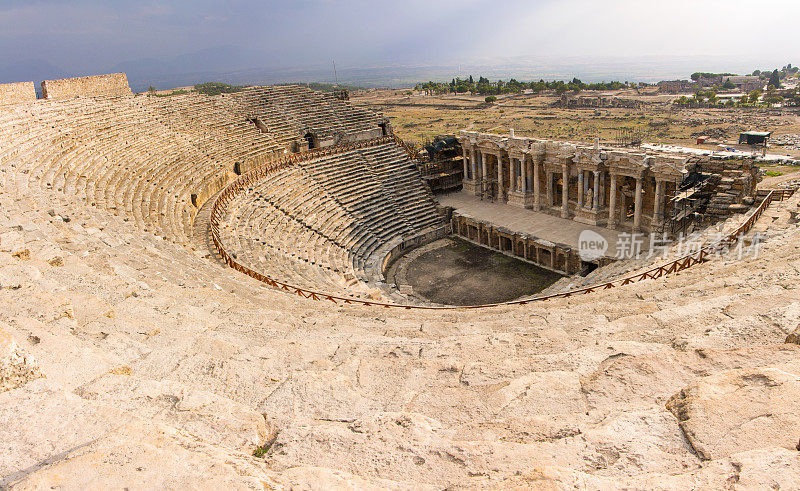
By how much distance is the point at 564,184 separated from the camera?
1067 inches

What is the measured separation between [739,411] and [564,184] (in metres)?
24.0

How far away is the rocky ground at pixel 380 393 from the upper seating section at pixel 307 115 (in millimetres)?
24479

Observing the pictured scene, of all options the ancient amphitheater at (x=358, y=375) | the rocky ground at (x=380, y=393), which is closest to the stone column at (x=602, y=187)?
the ancient amphitheater at (x=358, y=375)

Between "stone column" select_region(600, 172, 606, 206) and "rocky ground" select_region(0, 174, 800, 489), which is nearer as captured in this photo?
"rocky ground" select_region(0, 174, 800, 489)

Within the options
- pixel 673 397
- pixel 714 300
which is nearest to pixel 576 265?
pixel 714 300

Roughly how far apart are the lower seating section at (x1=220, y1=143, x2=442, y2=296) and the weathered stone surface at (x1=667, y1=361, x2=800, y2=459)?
496 inches

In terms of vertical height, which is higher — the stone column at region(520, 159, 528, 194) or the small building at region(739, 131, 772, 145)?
the stone column at region(520, 159, 528, 194)

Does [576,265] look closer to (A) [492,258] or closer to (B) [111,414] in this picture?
(A) [492,258]

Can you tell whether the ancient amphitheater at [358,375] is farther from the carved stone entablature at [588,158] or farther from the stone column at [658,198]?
the carved stone entablature at [588,158]

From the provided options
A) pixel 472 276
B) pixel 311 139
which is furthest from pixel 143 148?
pixel 472 276

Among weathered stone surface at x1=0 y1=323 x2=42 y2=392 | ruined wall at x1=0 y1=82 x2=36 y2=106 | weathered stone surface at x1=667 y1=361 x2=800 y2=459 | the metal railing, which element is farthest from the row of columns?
ruined wall at x1=0 y1=82 x2=36 y2=106

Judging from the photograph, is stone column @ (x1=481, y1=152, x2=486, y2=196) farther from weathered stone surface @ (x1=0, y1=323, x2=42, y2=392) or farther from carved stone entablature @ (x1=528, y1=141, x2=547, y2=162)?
weathered stone surface @ (x1=0, y1=323, x2=42, y2=392)

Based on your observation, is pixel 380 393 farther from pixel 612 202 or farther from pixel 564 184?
pixel 564 184

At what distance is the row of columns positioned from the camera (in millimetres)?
24109
